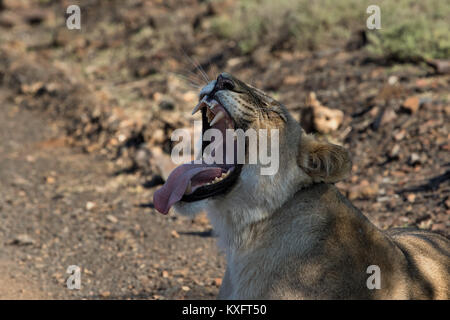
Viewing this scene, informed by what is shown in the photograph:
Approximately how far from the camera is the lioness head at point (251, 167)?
10.1ft

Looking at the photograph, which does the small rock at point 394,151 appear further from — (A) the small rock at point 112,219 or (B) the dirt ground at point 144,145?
(A) the small rock at point 112,219

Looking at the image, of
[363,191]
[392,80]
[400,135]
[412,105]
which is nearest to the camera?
[363,191]

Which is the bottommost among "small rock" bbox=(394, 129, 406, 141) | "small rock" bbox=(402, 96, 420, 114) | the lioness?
the lioness

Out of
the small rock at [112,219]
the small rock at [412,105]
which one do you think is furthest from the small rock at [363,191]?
the small rock at [112,219]

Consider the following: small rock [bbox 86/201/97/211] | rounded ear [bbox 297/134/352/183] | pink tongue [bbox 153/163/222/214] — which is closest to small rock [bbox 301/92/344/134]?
small rock [bbox 86/201/97/211]

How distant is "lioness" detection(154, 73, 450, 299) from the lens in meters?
2.95

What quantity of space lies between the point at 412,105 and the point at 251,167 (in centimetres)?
415

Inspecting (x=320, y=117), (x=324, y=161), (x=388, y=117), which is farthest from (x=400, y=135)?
(x=324, y=161)

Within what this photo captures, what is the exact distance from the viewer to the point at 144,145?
24.9 feet

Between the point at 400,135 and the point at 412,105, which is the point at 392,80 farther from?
the point at 400,135

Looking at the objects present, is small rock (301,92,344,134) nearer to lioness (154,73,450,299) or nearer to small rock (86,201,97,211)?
small rock (86,201,97,211)

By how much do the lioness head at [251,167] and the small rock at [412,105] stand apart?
3858 millimetres

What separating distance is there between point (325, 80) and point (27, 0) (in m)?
10.8
